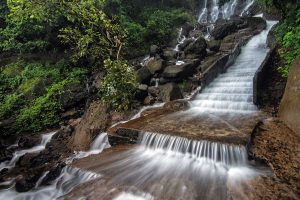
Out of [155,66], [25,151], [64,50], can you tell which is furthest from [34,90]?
→ [155,66]

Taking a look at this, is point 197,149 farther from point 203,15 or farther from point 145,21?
point 203,15

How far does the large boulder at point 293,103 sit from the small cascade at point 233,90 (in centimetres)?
163

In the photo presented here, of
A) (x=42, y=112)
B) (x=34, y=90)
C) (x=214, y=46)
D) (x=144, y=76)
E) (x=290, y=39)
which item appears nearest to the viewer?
(x=290, y=39)

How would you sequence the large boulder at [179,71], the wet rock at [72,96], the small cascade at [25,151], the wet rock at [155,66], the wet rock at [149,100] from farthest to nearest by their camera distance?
the wet rock at [72,96] < the wet rock at [155,66] < the large boulder at [179,71] < the wet rock at [149,100] < the small cascade at [25,151]

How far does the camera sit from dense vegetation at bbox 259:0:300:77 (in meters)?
6.89

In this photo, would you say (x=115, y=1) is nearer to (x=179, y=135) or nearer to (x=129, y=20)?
(x=129, y=20)

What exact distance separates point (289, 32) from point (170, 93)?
4.92 metres

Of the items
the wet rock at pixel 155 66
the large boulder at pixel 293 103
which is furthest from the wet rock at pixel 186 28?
the large boulder at pixel 293 103

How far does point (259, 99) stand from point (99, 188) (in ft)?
20.5

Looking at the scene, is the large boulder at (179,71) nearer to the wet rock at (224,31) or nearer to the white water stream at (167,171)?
the white water stream at (167,171)

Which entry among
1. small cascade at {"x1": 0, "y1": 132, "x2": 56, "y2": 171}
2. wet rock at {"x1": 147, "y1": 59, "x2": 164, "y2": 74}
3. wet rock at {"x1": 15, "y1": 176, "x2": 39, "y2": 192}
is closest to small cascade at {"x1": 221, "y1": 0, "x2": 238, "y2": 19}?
wet rock at {"x1": 147, "y1": 59, "x2": 164, "y2": 74}

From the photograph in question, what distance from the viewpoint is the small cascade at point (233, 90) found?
8695mm

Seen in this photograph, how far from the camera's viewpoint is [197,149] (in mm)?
5812

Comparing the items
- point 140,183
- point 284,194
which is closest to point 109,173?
point 140,183
